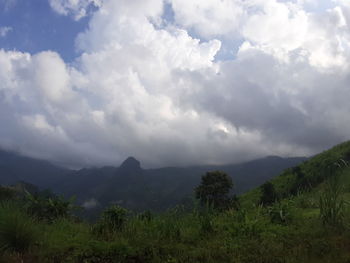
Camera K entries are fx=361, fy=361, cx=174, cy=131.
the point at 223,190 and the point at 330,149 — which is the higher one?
the point at 330,149

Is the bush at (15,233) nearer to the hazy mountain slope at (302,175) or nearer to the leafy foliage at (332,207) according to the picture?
the leafy foliage at (332,207)

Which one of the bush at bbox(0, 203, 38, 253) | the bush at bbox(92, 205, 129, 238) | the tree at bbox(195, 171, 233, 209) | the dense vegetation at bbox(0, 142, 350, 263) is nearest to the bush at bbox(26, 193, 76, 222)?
the dense vegetation at bbox(0, 142, 350, 263)

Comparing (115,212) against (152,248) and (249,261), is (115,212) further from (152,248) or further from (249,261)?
(249,261)

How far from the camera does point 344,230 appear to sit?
34.2ft

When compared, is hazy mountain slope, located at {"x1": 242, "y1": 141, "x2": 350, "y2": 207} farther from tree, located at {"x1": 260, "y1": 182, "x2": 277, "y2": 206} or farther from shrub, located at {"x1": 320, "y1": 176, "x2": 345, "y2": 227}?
shrub, located at {"x1": 320, "y1": 176, "x2": 345, "y2": 227}

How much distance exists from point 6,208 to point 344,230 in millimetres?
9500

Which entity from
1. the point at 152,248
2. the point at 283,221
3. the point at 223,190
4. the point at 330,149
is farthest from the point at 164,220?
the point at 330,149

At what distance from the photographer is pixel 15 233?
29.5 ft

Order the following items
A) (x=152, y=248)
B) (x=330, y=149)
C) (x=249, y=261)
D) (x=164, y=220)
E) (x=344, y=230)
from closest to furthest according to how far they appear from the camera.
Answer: (x=249, y=261)
(x=152, y=248)
(x=344, y=230)
(x=164, y=220)
(x=330, y=149)

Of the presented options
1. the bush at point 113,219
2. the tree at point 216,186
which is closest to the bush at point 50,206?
the bush at point 113,219

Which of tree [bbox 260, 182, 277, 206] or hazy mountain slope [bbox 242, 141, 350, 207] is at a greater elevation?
hazy mountain slope [bbox 242, 141, 350, 207]

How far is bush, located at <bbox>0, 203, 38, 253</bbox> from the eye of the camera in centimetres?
891

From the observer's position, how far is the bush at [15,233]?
891 cm

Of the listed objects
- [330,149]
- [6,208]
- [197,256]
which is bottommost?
[197,256]
